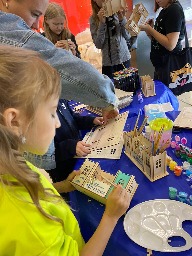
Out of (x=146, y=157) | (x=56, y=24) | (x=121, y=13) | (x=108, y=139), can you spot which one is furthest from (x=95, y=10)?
(x=146, y=157)

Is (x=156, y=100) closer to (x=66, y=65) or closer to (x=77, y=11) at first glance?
(x=66, y=65)

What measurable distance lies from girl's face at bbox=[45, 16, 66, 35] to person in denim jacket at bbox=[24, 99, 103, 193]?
114cm

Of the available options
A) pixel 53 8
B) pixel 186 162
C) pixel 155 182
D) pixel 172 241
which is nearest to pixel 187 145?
pixel 186 162

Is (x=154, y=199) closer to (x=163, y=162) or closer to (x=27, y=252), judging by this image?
(x=163, y=162)

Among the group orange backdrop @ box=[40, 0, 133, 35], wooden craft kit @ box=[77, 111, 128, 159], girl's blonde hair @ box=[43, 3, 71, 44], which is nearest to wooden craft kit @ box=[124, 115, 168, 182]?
wooden craft kit @ box=[77, 111, 128, 159]

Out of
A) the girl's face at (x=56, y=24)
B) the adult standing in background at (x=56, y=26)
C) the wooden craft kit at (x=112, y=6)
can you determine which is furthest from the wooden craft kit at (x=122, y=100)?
the girl's face at (x=56, y=24)

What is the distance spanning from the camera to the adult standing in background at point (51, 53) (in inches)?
36.2

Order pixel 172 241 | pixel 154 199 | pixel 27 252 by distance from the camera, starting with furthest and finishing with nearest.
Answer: pixel 154 199, pixel 172 241, pixel 27 252

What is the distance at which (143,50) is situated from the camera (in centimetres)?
370

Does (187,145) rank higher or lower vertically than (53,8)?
lower

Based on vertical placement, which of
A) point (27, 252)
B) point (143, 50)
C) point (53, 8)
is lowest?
point (143, 50)

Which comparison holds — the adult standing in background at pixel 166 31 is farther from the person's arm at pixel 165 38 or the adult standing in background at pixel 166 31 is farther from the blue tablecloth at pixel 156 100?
the blue tablecloth at pixel 156 100

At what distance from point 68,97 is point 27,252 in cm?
64

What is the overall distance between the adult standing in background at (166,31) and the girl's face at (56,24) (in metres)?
0.68
